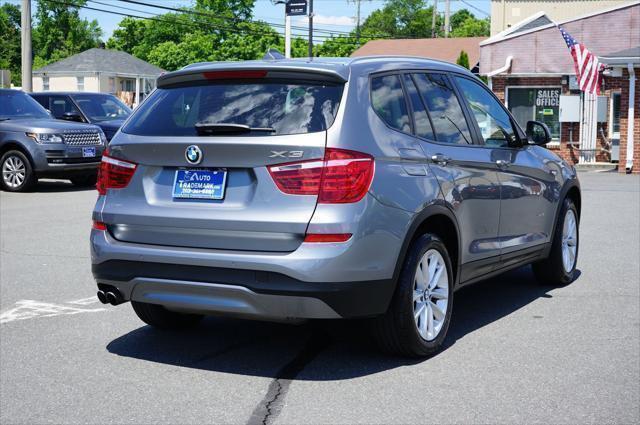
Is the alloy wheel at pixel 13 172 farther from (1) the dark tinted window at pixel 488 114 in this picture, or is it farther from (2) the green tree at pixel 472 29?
(2) the green tree at pixel 472 29

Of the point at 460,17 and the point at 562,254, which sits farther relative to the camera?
the point at 460,17

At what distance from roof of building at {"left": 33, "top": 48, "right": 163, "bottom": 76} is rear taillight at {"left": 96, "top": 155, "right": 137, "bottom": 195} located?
7070cm

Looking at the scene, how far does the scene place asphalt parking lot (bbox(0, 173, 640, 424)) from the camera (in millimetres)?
4789

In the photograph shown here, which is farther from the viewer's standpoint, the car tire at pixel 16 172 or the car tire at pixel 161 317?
the car tire at pixel 16 172

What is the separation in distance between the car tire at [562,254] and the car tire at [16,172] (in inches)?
464

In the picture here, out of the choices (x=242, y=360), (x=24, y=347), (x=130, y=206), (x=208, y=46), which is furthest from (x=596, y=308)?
(x=208, y=46)

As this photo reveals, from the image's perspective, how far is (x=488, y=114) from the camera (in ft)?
23.3

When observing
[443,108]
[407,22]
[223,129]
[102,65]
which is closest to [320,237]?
[223,129]

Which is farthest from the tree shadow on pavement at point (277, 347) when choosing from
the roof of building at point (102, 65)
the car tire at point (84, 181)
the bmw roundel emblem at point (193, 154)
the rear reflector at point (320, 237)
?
the roof of building at point (102, 65)

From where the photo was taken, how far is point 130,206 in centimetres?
551

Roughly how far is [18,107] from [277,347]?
14190mm

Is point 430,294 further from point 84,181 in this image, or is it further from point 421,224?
point 84,181

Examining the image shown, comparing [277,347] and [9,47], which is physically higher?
[9,47]

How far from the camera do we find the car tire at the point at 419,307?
5514 mm
